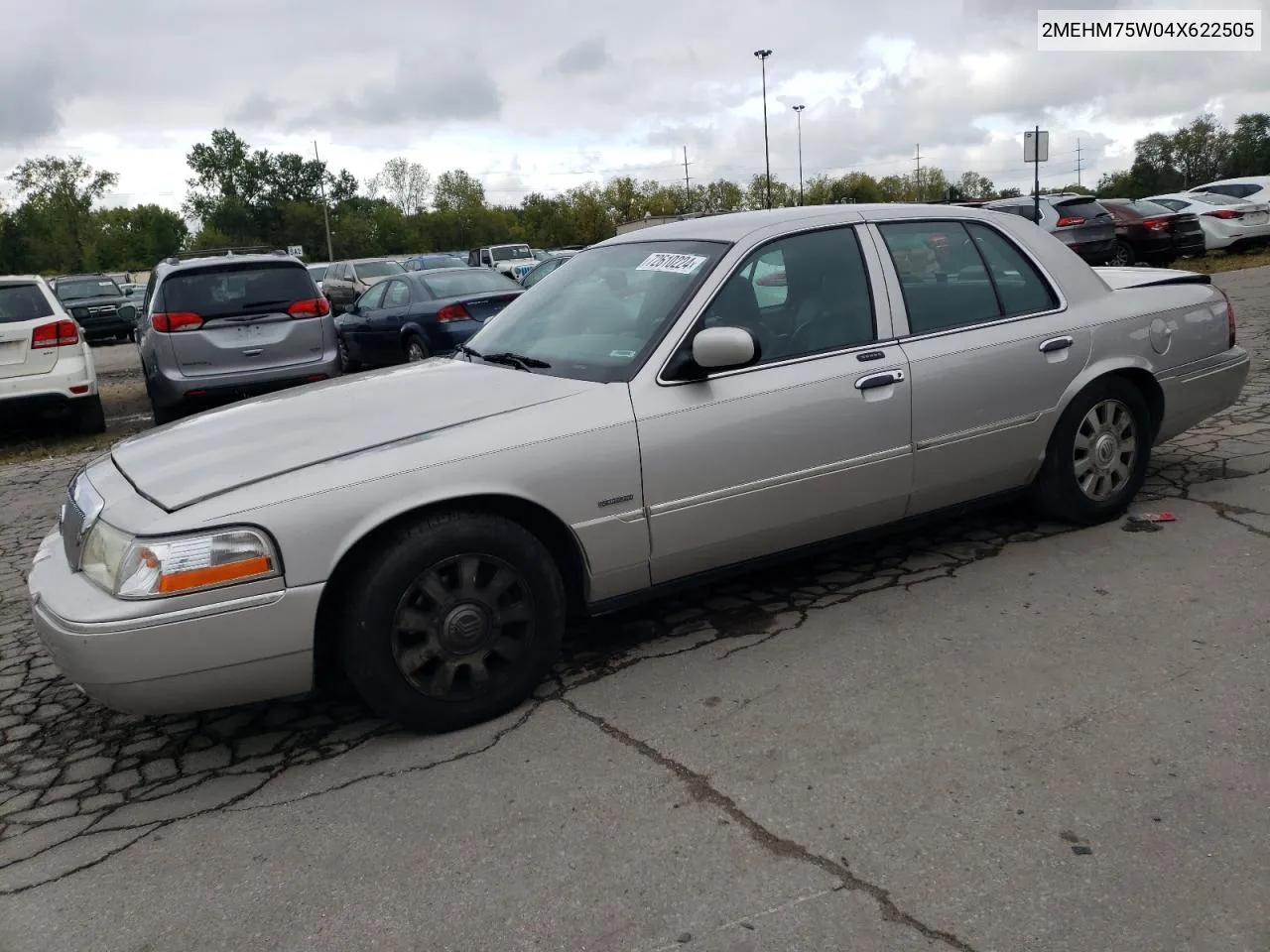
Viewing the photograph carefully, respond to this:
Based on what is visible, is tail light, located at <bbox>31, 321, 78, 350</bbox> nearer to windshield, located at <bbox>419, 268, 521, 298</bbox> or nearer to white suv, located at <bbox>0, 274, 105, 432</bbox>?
white suv, located at <bbox>0, 274, 105, 432</bbox>

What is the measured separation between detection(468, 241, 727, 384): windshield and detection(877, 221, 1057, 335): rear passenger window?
85 cm

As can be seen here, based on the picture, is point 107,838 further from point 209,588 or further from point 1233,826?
point 1233,826

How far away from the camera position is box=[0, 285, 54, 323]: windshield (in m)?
9.48

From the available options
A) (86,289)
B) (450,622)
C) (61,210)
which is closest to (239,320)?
(450,622)

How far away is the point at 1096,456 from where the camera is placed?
16.0 feet

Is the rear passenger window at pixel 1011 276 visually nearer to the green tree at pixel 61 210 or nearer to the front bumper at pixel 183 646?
the front bumper at pixel 183 646

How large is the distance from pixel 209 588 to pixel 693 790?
148cm

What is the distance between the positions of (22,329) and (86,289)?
19.4 metres

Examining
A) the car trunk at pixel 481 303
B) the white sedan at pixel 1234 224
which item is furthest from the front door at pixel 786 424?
the white sedan at pixel 1234 224

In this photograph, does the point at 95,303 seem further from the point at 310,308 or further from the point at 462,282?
the point at 310,308

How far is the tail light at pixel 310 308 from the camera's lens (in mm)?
9719

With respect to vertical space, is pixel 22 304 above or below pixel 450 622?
above

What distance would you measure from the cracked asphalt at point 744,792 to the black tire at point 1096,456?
446 millimetres

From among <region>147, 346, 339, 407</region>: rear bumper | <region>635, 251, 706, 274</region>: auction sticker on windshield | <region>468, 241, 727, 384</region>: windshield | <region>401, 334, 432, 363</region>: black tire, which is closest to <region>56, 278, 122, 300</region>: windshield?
<region>401, 334, 432, 363</region>: black tire
